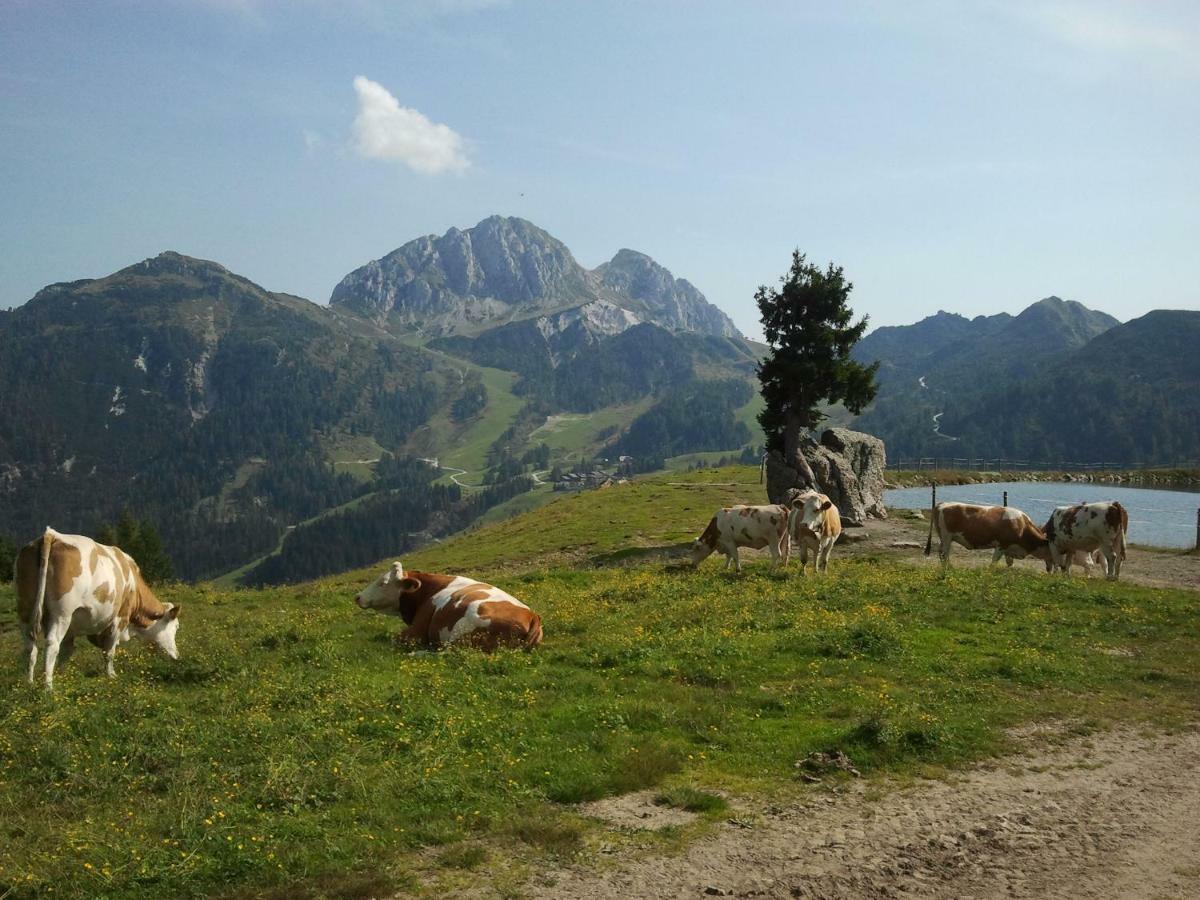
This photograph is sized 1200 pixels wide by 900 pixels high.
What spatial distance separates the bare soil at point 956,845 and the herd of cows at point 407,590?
28.5 ft

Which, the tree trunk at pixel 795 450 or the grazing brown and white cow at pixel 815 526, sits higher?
the tree trunk at pixel 795 450

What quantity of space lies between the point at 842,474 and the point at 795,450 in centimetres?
343

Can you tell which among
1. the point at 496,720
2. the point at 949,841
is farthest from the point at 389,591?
the point at 949,841

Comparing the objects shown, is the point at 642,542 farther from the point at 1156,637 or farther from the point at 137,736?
the point at 137,736

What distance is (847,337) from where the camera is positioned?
4628cm

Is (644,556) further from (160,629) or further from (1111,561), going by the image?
(160,629)

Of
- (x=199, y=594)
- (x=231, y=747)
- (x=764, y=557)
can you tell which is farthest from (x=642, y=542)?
(x=231, y=747)

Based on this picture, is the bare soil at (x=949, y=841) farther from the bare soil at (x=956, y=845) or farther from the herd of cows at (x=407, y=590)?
the herd of cows at (x=407, y=590)

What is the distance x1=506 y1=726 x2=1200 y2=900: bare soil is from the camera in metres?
8.00

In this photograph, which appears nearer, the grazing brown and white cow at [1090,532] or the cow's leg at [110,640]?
the cow's leg at [110,640]

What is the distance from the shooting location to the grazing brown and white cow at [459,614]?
17.1m

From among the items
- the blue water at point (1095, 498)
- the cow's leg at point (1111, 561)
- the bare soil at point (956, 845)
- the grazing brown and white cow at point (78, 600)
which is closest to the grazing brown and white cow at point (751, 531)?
the cow's leg at point (1111, 561)

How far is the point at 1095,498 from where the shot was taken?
65438mm

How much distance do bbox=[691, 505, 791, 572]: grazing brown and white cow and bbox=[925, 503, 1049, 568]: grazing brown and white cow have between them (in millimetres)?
6730
